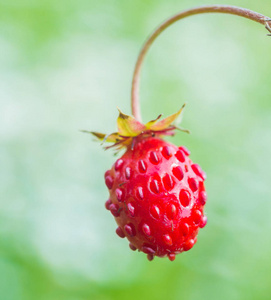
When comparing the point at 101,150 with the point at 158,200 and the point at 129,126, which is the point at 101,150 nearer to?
the point at 129,126

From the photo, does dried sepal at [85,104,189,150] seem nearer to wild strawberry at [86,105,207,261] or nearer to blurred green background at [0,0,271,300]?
wild strawberry at [86,105,207,261]

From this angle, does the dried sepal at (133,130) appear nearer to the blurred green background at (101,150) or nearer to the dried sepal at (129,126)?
the dried sepal at (129,126)

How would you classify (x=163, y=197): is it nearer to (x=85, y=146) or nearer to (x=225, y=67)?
(x=85, y=146)

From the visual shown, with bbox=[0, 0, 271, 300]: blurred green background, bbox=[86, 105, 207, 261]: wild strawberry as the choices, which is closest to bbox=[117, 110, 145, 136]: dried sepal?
bbox=[86, 105, 207, 261]: wild strawberry

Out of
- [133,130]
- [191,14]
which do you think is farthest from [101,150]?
[191,14]

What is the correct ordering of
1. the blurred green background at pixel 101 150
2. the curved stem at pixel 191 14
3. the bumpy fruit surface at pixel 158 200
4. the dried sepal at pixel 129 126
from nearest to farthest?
1. the curved stem at pixel 191 14
2. the bumpy fruit surface at pixel 158 200
3. the dried sepal at pixel 129 126
4. the blurred green background at pixel 101 150

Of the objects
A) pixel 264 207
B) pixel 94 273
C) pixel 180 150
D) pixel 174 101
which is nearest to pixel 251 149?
pixel 264 207

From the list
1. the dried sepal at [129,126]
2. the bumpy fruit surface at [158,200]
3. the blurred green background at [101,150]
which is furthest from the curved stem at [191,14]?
the blurred green background at [101,150]

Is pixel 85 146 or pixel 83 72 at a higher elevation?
pixel 83 72
